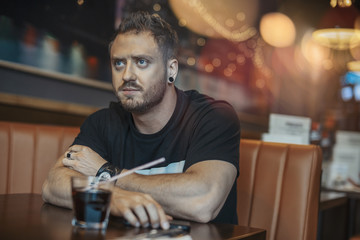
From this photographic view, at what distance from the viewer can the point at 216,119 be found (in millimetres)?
1833

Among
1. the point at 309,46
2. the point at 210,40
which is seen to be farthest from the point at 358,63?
the point at 210,40

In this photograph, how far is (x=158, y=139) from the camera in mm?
1854

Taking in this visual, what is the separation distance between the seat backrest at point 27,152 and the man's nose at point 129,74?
671mm

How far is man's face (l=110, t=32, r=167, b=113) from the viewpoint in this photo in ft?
5.96

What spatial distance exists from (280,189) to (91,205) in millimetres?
1160

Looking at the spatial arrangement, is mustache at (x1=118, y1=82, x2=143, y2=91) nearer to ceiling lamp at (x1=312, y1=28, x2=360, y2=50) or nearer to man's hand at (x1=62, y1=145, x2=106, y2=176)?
man's hand at (x1=62, y1=145, x2=106, y2=176)

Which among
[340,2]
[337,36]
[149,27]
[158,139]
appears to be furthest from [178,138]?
[337,36]

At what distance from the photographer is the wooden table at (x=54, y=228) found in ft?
3.23

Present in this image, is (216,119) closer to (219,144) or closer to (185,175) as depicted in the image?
(219,144)

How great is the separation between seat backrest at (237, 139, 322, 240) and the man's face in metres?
0.57

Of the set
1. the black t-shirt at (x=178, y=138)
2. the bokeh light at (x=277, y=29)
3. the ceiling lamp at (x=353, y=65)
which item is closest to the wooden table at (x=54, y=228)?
the black t-shirt at (x=178, y=138)

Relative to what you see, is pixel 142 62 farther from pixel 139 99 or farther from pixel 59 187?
pixel 59 187

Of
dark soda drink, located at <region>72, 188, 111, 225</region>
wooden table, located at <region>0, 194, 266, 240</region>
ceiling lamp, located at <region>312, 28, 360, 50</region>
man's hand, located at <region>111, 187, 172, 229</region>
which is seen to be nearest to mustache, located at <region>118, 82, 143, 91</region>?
wooden table, located at <region>0, 194, 266, 240</region>

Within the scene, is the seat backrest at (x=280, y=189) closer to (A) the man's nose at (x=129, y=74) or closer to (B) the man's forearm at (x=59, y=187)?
(A) the man's nose at (x=129, y=74)
